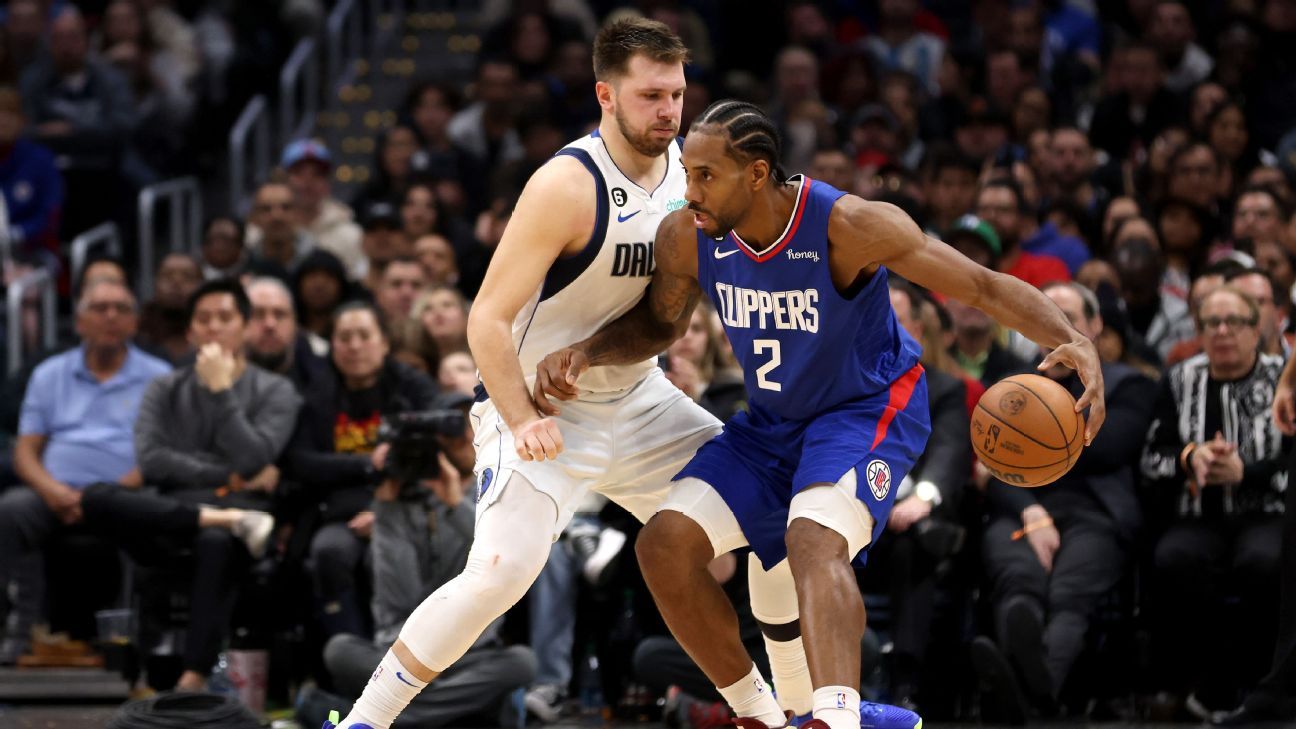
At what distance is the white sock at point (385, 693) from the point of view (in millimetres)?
5406

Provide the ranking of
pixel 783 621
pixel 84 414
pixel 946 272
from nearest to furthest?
pixel 946 272
pixel 783 621
pixel 84 414

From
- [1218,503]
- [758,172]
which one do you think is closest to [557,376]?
[758,172]

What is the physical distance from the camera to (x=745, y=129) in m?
5.08

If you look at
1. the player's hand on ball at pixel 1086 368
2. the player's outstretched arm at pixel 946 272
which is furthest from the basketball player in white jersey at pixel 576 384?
the player's hand on ball at pixel 1086 368

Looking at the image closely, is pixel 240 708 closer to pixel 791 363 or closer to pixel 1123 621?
pixel 791 363

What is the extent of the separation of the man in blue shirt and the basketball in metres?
5.00

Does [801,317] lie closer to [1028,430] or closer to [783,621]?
[1028,430]

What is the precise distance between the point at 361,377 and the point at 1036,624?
343 centimetres

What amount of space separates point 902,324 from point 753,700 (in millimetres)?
2732

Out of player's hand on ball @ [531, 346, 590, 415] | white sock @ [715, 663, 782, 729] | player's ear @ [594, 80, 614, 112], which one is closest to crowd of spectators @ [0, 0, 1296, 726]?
white sock @ [715, 663, 782, 729]

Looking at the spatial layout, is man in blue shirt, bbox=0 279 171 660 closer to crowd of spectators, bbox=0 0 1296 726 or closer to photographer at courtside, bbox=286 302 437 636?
crowd of spectators, bbox=0 0 1296 726

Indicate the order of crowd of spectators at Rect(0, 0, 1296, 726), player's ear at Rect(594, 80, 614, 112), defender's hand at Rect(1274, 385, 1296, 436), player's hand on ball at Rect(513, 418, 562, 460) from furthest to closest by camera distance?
crowd of spectators at Rect(0, 0, 1296, 726) < defender's hand at Rect(1274, 385, 1296, 436) < player's ear at Rect(594, 80, 614, 112) < player's hand on ball at Rect(513, 418, 562, 460)

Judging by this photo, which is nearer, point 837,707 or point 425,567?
point 837,707

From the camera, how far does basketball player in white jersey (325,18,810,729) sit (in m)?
5.33
